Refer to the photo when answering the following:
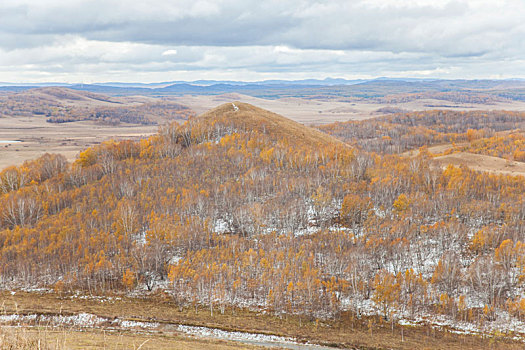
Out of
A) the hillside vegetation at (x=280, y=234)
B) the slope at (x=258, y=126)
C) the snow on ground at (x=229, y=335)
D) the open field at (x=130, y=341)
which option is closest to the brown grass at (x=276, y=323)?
the snow on ground at (x=229, y=335)

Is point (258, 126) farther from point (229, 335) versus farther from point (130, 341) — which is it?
point (130, 341)

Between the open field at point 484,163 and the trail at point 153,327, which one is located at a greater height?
the open field at point 484,163

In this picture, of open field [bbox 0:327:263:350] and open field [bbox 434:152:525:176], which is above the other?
open field [bbox 434:152:525:176]

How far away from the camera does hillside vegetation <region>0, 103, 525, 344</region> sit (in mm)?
50844

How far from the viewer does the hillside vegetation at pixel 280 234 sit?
5084 cm

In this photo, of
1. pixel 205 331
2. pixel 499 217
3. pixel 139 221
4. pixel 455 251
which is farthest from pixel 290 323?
pixel 499 217

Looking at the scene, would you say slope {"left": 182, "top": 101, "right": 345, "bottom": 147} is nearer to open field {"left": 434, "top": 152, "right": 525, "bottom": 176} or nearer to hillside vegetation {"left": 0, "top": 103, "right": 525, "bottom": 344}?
hillside vegetation {"left": 0, "top": 103, "right": 525, "bottom": 344}

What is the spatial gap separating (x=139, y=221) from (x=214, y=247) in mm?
18184

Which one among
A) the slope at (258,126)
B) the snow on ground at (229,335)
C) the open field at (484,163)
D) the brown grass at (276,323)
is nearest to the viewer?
the brown grass at (276,323)

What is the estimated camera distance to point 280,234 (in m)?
68.8

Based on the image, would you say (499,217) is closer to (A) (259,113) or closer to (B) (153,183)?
(B) (153,183)

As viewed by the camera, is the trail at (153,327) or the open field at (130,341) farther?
the trail at (153,327)

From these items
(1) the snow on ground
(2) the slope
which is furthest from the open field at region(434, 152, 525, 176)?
(1) the snow on ground

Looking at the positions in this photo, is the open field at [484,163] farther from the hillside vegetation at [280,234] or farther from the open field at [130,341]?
the open field at [130,341]
